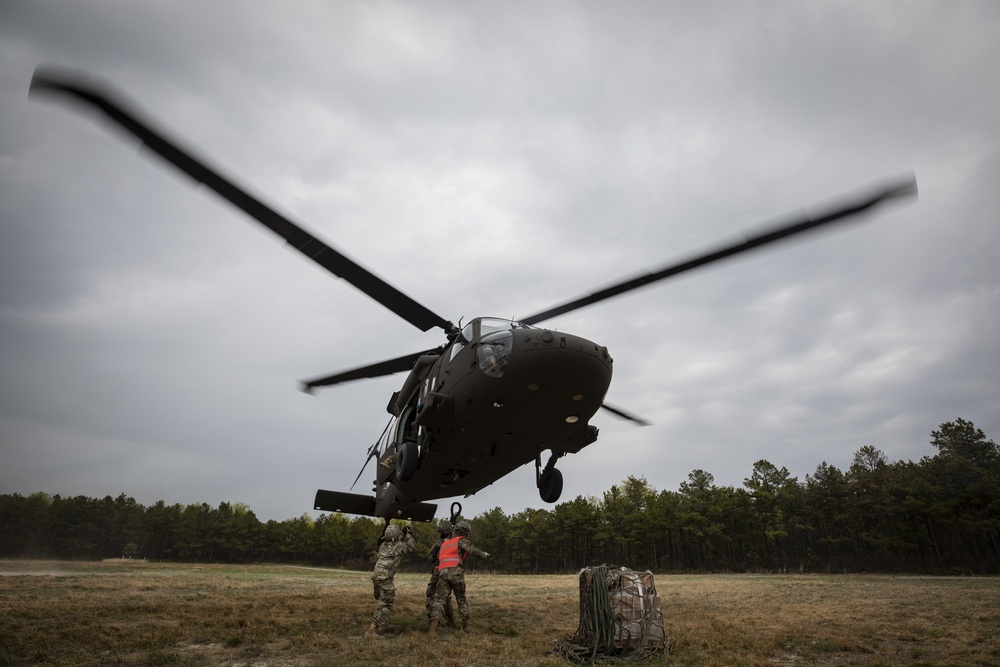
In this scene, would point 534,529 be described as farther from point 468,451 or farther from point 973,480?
point 468,451

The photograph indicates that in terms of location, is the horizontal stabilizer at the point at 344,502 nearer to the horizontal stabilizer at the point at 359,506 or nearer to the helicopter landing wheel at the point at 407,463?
the horizontal stabilizer at the point at 359,506

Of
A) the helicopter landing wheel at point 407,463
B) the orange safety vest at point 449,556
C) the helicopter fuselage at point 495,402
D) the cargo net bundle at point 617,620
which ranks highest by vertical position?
the helicopter fuselage at point 495,402

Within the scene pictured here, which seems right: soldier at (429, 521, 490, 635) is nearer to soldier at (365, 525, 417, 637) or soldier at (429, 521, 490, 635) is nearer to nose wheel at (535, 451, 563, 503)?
soldier at (365, 525, 417, 637)

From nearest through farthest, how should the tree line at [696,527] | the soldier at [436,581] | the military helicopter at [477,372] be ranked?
the military helicopter at [477,372] → the soldier at [436,581] → the tree line at [696,527]

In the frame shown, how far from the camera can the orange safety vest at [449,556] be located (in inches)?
347

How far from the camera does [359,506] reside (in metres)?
12.8

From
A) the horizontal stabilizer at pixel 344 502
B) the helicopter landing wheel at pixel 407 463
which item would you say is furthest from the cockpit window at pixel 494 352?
the horizontal stabilizer at pixel 344 502

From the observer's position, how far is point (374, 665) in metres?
5.78

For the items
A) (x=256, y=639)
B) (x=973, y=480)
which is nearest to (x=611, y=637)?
(x=256, y=639)

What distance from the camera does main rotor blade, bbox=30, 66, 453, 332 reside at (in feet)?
16.6

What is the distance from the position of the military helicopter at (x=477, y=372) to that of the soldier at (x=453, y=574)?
1.04m

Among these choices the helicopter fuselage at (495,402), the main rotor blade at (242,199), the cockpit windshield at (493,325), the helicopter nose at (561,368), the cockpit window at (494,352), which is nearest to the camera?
the main rotor blade at (242,199)

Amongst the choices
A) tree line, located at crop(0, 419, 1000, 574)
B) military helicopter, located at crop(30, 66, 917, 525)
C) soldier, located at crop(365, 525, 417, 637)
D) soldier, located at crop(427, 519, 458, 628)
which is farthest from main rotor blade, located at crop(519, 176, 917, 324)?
tree line, located at crop(0, 419, 1000, 574)

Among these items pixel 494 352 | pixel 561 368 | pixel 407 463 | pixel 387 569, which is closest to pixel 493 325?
pixel 494 352
